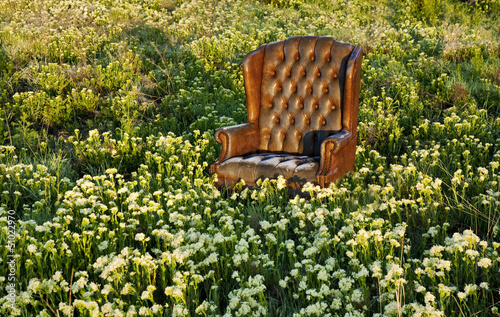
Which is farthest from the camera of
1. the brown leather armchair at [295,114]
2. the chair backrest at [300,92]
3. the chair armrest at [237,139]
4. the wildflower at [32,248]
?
the chair backrest at [300,92]

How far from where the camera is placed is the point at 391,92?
823 centimetres

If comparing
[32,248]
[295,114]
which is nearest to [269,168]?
[295,114]

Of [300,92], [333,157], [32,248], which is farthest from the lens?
[300,92]

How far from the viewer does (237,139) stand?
19.5ft

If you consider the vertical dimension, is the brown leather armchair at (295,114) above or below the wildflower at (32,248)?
above

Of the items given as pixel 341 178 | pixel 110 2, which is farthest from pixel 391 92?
pixel 110 2

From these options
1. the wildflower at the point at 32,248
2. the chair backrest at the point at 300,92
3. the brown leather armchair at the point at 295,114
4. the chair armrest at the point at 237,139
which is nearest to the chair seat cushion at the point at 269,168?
the brown leather armchair at the point at 295,114

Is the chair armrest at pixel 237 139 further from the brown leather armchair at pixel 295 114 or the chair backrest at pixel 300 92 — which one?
the chair backrest at pixel 300 92

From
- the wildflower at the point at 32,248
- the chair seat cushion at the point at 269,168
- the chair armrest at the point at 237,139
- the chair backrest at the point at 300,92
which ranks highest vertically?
the chair backrest at the point at 300,92

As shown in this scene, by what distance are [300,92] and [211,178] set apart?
5.18 ft

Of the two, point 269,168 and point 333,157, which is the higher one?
point 333,157

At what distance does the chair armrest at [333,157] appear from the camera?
5.17 meters

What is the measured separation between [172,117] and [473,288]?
210 inches

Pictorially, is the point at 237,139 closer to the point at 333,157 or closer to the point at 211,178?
the point at 211,178
